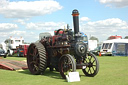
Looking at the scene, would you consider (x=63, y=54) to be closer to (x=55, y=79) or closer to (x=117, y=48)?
(x=55, y=79)

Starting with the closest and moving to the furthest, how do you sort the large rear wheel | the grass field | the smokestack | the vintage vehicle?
the grass field → the smokestack → the large rear wheel → the vintage vehicle

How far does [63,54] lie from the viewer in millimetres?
8922

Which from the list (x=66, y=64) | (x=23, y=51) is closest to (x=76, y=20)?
(x=66, y=64)

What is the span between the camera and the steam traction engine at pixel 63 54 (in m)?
8.20

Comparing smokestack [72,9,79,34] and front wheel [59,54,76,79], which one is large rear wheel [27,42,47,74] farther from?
smokestack [72,9,79,34]

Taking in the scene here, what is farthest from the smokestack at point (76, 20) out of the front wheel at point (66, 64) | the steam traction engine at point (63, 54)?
the front wheel at point (66, 64)

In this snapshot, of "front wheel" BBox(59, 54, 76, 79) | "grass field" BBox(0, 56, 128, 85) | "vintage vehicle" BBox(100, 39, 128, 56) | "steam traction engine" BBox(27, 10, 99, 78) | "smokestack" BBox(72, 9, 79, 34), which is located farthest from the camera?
"vintage vehicle" BBox(100, 39, 128, 56)

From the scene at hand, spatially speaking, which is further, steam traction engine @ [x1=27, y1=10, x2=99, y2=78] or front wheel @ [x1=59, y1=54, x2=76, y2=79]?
steam traction engine @ [x1=27, y1=10, x2=99, y2=78]

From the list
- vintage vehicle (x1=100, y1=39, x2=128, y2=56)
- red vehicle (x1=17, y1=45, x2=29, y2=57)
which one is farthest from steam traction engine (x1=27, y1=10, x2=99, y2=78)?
vintage vehicle (x1=100, y1=39, x2=128, y2=56)

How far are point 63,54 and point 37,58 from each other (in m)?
1.31

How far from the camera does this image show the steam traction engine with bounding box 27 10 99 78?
8.20 meters

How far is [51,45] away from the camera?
965 cm

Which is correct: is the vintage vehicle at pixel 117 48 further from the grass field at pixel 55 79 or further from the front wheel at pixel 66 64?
the front wheel at pixel 66 64

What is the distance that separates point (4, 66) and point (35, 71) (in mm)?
2794
